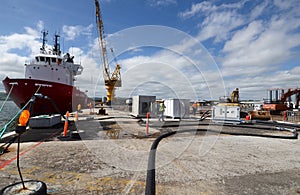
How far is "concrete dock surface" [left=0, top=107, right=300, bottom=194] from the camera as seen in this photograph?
10.7ft

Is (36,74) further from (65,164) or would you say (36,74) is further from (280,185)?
(280,185)

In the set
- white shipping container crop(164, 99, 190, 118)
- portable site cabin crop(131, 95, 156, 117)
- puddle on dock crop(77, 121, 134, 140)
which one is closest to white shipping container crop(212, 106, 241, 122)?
white shipping container crop(164, 99, 190, 118)

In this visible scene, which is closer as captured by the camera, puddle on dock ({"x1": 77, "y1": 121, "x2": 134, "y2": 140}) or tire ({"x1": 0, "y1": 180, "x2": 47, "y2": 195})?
tire ({"x1": 0, "y1": 180, "x2": 47, "y2": 195})

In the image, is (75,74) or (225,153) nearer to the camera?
(225,153)

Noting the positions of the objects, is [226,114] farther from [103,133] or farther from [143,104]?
[103,133]

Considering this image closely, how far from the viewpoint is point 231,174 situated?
3.91m

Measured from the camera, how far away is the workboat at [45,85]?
54.2 ft

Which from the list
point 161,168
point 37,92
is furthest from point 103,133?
point 37,92

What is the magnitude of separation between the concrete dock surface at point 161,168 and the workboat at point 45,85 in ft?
32.5

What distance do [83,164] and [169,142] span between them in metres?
3.60

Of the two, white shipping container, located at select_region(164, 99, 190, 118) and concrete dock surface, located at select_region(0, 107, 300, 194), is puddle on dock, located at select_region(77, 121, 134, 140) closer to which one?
concrete dock surface, located at select_region(0, 107, 300, 194)

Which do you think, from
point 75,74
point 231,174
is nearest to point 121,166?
point 231,174

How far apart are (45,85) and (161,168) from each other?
1727 centimetres

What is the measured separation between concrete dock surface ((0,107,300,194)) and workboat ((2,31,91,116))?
9.90 metres
